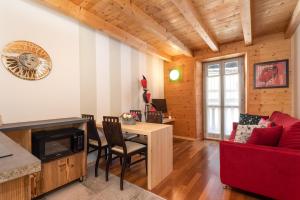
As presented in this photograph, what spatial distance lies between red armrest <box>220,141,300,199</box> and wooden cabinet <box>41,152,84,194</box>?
2029mm

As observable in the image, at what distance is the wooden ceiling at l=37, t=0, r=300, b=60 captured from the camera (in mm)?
2387

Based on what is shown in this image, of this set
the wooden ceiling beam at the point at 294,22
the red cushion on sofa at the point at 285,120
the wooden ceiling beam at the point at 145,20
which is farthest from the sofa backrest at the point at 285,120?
the wooden ceiling beam at the point at 145,20

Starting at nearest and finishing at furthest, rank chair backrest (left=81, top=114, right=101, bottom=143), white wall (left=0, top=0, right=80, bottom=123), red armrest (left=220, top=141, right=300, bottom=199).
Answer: red armrest (left=220, top=141, right=300, bottom=199), white wall (left=0, top=0, right=80, bottom=123), chair backrest (left=81, top=114, right=101, bottom=143)

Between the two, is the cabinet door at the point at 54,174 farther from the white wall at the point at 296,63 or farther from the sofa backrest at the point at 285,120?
the white wall at the point at 296,63

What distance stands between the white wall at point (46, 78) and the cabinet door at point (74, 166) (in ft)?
2.48

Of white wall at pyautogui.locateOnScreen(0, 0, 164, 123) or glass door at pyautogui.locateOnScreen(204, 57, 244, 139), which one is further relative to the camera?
glass door at pyautogui.locateOnScreen(204, 57, 244, 139)

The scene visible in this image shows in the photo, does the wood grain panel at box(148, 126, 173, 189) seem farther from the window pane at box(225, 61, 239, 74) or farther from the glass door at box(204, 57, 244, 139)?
the window pane at box(225, 61, 239, 74)

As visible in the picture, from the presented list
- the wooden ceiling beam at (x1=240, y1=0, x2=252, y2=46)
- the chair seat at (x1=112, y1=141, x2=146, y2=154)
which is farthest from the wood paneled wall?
the chair seat at (x1=112, y1=141, x2=146, y2=154)

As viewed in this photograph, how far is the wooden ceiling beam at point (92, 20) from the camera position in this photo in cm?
229

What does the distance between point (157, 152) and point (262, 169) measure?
1293 millimetres

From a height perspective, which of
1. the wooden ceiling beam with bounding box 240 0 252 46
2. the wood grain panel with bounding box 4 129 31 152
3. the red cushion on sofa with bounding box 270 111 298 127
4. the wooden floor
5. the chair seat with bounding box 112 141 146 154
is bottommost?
the wooden floor

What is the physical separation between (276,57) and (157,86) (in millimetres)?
2986

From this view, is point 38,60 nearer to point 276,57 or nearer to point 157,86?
point 157,86

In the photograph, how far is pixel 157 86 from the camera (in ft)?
16.4
